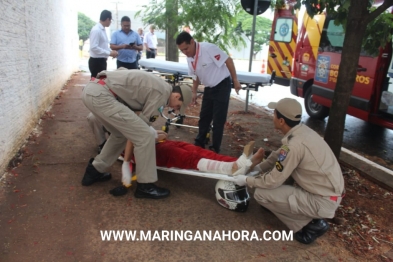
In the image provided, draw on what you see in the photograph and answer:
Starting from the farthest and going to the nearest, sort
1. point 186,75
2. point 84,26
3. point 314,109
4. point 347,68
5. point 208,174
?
point 84,26 → point 314,109 → point 186,75 → point 347,68 → point 208,174

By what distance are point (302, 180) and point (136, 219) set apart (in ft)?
4.66

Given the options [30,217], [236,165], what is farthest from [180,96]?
[30,217]

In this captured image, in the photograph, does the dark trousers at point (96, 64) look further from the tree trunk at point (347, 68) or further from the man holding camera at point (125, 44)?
the tree trunk at point (347, 68)

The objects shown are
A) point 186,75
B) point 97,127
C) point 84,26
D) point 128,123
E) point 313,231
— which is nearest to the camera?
point 313,231

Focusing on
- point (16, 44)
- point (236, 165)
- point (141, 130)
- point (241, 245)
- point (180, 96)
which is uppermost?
point (16, 44)

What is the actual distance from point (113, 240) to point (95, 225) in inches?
9.8

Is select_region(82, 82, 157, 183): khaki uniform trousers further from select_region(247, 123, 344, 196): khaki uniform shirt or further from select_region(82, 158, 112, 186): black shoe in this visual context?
select_region(247, 123, 344, 196): khaki uniform shirt

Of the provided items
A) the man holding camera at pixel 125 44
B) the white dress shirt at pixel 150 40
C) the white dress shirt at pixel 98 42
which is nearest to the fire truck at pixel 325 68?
the man holding camera at pixel 125 44

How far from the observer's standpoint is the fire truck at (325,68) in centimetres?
538

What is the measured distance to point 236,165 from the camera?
305 centimetres

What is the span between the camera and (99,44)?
19.1 feet

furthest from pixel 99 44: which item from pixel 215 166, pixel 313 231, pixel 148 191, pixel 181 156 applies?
pixel 313 231

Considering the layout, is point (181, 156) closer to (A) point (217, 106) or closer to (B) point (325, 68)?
(A) point (217, 106)

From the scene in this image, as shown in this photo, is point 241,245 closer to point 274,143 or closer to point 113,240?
point 113,240
